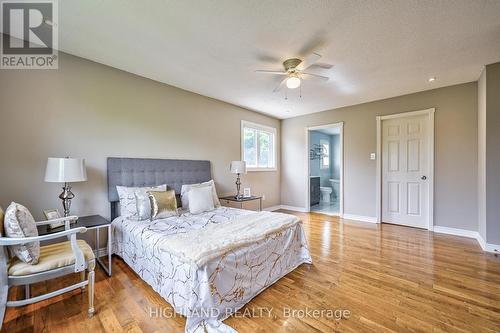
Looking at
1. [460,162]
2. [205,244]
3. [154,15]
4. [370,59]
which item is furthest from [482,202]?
[154,15]

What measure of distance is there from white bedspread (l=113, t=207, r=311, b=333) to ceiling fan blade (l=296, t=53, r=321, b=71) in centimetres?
185

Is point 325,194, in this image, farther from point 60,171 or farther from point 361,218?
point 60,171

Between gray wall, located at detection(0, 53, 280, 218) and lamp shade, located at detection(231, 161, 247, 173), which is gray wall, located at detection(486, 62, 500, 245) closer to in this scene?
lamp shade, located at detection(231, 161, 247, 173)

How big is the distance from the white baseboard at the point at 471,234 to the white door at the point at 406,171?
0.23 metres

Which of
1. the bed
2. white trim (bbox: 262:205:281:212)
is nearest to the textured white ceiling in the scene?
the bed

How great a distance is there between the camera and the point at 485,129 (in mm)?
3021

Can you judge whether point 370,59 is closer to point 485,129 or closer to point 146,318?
point 485,129

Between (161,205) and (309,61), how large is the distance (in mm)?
2477

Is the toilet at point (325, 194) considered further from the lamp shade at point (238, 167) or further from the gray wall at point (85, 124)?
the gray wall at point (85, 124)

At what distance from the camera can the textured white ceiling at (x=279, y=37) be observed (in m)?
1.90

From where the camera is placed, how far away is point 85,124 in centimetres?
275

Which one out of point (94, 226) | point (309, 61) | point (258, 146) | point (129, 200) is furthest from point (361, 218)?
point (94, 226)

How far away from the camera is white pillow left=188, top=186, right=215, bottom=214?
312 cm

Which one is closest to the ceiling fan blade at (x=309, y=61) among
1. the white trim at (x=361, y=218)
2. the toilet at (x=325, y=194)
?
the white trim at (x=361, y=218)
